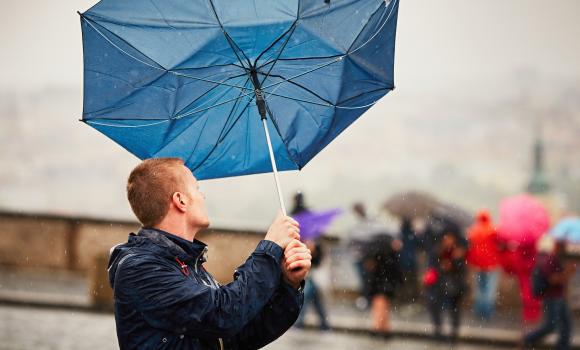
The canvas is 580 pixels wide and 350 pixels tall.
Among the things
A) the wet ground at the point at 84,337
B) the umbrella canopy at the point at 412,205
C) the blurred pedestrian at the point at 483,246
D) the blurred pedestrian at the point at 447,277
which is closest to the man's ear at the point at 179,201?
the wet ground at the point at 84,337

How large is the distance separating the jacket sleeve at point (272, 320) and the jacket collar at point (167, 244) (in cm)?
25

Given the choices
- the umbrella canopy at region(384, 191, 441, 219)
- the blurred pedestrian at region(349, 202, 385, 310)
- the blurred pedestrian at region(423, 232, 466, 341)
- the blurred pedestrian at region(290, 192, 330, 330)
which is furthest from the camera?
the umbrella canopy at region(384, 191, 441, 219)

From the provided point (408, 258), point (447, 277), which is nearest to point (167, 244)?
point (447, 277)

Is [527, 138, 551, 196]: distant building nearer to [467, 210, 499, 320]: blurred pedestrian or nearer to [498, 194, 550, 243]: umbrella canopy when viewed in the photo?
[498, 194, 550, 243]: umbrella canopy

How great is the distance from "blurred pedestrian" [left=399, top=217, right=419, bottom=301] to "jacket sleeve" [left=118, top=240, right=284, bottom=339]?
350 inches

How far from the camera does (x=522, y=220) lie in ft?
37.1

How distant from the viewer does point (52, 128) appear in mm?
35906

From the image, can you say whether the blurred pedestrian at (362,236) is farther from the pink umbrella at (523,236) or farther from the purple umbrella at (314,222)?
the pink umbrella at (523,236)

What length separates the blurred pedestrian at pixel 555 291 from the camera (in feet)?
30.1

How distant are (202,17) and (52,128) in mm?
33844

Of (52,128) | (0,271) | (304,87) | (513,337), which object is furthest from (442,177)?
(304,87)

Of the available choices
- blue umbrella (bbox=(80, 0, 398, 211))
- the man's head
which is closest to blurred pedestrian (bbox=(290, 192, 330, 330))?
blue umbrella (bbox=(80, 0, 398, 211))

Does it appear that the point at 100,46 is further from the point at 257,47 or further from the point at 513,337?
the point at 513,337

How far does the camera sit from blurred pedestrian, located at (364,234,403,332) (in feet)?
34.0
